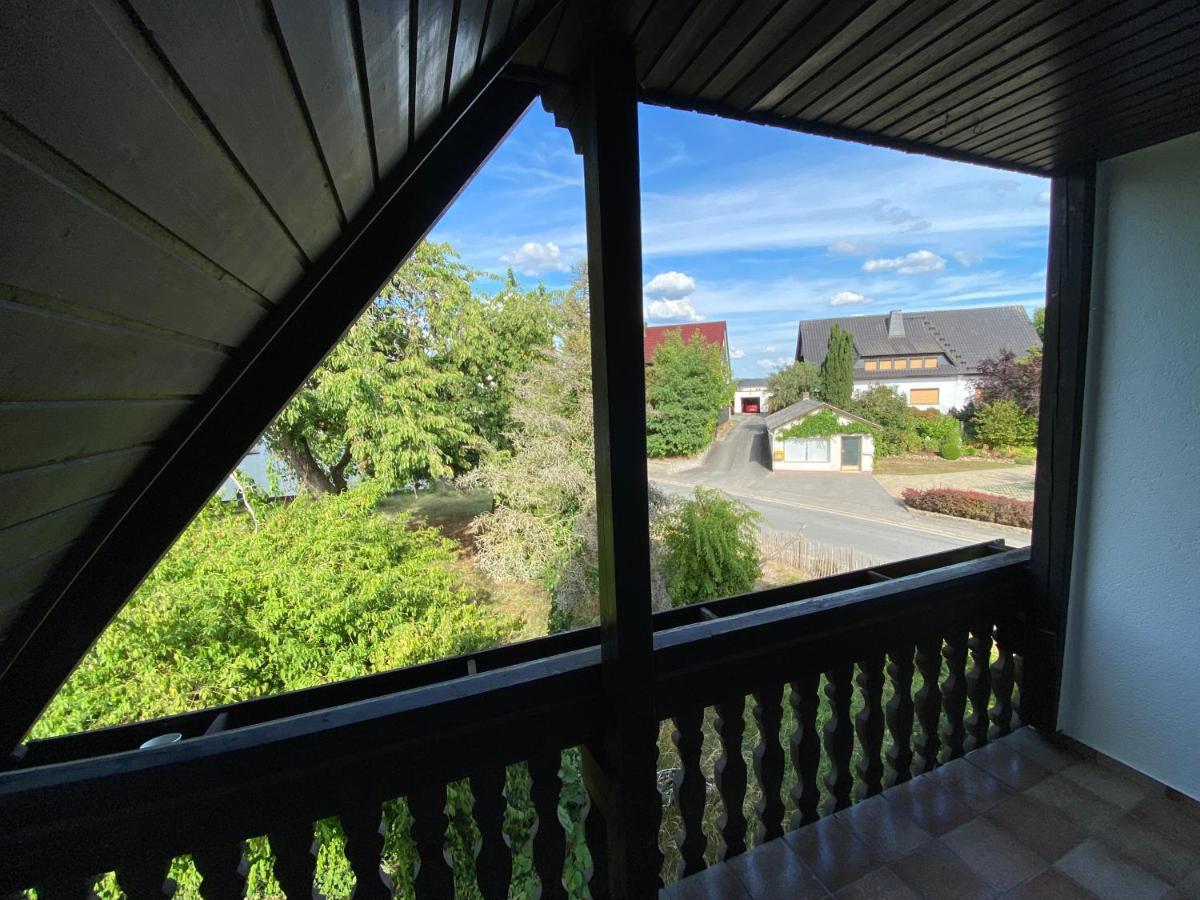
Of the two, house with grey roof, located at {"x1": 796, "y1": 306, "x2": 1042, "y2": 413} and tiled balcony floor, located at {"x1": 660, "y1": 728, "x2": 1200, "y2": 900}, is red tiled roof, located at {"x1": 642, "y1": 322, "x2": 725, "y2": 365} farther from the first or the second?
tiled balcony floor, located at {"x1": 660, "y1": 728, "x2": 1200, "y2": 900}

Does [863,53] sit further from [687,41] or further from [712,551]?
[712,551]

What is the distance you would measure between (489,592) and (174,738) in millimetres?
6023

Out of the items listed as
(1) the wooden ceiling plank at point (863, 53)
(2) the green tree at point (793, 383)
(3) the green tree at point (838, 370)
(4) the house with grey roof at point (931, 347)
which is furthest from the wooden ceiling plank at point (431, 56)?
(2) the green tree at point (793, 383)

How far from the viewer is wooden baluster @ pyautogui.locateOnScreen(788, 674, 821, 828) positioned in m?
1.38

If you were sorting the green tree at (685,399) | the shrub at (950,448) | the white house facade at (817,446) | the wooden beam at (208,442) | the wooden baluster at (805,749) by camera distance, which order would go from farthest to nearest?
the green tree at (685,399), the white house facade at (817,446), the shrub at (950,448), the wooden baluster at (805,749), the wooden beam at (208,442)

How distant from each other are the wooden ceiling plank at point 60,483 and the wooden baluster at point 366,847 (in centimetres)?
74

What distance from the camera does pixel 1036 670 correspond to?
174 centimetres

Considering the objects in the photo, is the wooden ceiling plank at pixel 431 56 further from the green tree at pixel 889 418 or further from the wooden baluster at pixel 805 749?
the green tree at pixel 889 418

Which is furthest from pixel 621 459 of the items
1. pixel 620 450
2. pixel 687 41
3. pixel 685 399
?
pixel 685 399

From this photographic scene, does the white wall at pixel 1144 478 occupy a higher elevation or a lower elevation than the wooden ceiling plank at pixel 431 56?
lower

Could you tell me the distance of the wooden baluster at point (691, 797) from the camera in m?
1.26

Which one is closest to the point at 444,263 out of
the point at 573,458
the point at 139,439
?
the point at 573,458

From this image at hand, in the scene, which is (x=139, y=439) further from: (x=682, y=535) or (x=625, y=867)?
(x=682, y=535)

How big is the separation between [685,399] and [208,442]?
8.01 m
